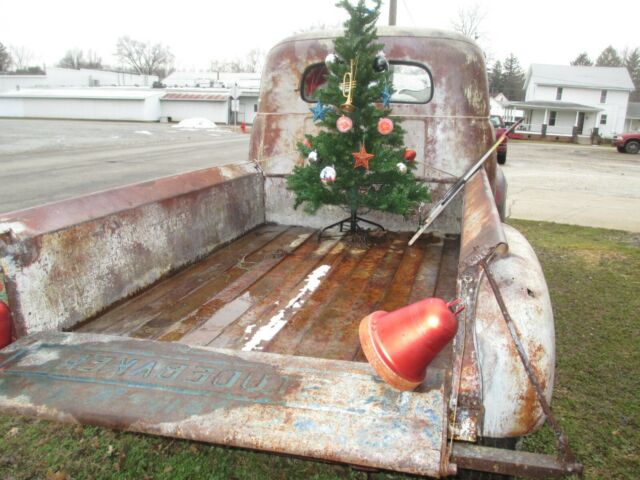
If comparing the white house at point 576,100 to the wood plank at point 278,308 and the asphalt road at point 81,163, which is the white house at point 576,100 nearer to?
the asphalt road at point 81,163

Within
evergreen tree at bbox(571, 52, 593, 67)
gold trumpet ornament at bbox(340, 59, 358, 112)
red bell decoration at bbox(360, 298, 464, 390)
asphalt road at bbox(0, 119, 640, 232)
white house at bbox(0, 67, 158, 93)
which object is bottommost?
asphalt road at bbox(0, 119, 640, 232)

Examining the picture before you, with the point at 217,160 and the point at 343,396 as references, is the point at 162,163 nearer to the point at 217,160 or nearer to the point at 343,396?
the point at 217,160

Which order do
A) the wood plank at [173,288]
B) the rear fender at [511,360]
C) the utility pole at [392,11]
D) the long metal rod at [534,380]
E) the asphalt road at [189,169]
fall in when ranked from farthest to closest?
the utility pole at [392,11] < the asphalt road at [189,169] < the wood plank at [173,288] < the rear fender at [511,360] < the long metal rod at [534,380]

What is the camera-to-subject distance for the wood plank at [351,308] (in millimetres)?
2441

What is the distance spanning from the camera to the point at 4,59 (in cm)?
8750

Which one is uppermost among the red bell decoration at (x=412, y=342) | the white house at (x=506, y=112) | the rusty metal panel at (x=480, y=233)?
the rusty metal panel at (x=480, y=233)

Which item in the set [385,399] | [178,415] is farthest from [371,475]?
[178,415]

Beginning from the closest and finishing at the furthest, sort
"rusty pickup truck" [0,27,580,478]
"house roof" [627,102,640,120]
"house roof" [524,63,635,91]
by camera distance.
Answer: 1. "rusty pickup truck" [0,27,580,478]
2. "house roof" [524,63,635,91]
3. "house roof" [627,102,640,120]

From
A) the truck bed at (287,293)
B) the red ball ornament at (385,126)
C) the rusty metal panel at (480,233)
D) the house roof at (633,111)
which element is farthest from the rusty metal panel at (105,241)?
the house roof at (633,111)

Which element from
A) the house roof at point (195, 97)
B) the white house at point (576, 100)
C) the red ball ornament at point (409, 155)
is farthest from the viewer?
the white house at point (576, 100)

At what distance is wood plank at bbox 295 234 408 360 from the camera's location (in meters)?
2.44

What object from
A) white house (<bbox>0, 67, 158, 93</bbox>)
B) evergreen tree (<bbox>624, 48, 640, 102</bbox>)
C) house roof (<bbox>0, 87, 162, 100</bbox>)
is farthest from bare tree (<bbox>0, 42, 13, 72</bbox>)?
evergreen tree (<bbox>624, 48, 640, 102</bbox>)

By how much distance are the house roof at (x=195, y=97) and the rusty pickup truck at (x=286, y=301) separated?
133 feet

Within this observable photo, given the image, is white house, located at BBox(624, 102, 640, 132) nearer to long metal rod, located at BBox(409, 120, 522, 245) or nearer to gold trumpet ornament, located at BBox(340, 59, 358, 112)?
long metal rod, located at BBox(409, 120, 522, 245)
